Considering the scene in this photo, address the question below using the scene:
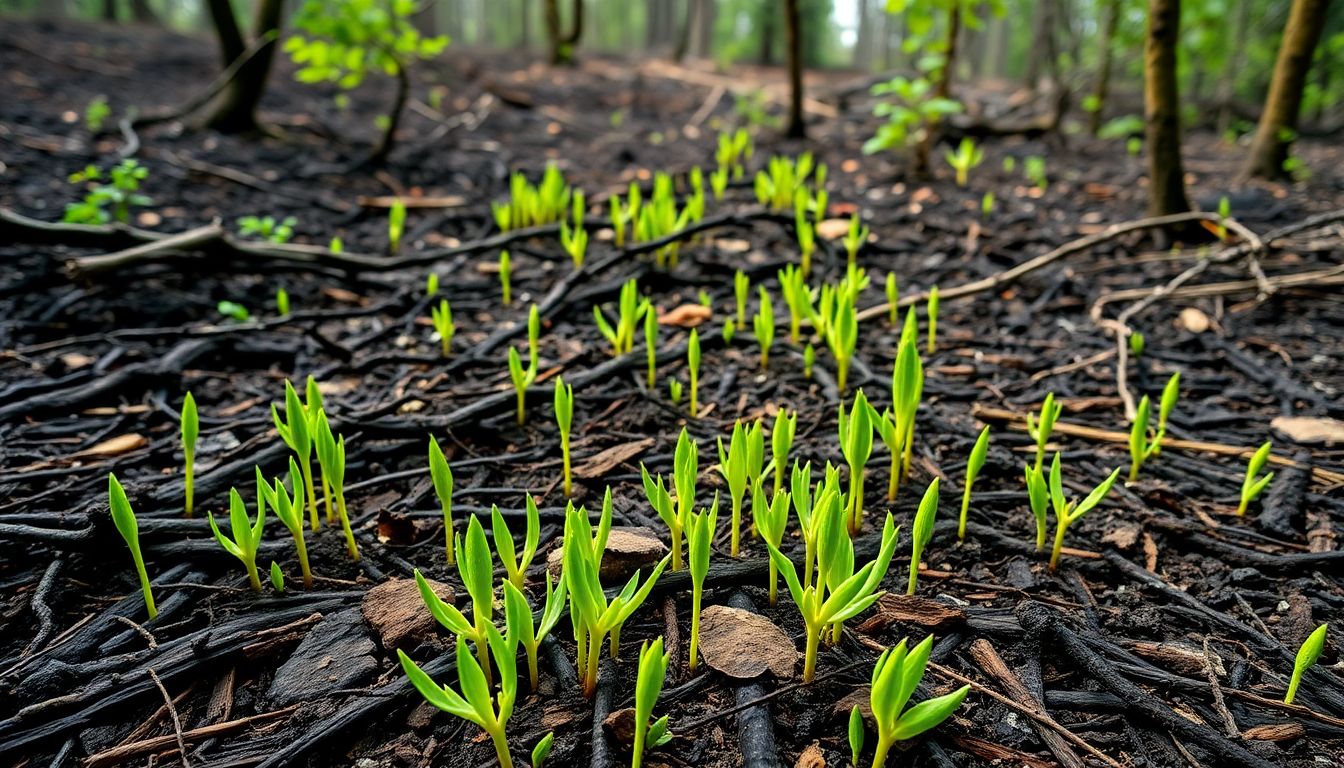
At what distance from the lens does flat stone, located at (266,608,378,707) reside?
1.17m

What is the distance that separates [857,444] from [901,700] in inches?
22.8

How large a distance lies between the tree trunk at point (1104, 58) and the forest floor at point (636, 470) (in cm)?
273

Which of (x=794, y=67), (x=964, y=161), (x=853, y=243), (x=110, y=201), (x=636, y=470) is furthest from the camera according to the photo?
(x=794, y=67)

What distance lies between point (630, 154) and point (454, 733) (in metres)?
5.37

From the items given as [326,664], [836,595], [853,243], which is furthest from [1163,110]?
[326,664]

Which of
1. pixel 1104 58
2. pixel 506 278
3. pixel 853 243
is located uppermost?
pixel 1104 58

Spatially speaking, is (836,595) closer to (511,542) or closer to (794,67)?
(511,542)

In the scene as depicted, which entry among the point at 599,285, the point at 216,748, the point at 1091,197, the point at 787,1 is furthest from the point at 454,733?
the point at 787,1

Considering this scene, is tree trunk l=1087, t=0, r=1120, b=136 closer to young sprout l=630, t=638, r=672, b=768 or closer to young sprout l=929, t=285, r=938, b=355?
young sprout l=929, t=285, r=938, b=355

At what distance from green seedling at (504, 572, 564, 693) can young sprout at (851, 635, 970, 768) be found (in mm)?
465

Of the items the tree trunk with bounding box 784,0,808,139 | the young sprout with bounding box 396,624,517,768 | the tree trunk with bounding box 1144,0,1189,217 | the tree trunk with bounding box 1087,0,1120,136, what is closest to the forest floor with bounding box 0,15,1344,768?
the young sprout with bounding box 396,624,517,768

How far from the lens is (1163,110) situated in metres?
3.39

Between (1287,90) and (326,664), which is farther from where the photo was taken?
(1287,90)

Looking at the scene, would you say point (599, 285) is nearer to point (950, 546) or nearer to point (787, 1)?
point (950, 546)
